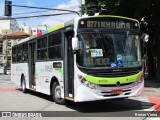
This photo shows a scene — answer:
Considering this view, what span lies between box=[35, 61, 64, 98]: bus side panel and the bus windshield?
184 centimetres

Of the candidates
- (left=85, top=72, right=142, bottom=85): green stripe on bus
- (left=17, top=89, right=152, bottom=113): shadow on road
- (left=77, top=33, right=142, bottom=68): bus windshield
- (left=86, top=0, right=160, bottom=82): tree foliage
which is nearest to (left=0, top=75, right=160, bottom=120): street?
(left=17, top=89, right=152, bottom=113): shadow on road

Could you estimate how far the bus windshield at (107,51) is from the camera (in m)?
11.9

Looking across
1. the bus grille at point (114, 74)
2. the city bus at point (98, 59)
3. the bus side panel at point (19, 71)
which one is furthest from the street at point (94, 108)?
the bus side panel at point (19, 71)

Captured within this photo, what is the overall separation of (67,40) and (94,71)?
2003 mm

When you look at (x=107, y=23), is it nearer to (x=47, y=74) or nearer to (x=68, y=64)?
(x=68, y=64)

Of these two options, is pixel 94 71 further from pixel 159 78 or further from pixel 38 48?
pixel 159 78

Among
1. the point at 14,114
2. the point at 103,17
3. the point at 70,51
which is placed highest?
the point at 103,17

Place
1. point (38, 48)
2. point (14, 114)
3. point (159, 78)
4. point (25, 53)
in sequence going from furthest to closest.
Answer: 1. point (159, 78)
2. point (25, 53)
3. point (38, 48)
4. point (14, 114)

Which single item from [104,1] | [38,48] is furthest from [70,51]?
[104,1]

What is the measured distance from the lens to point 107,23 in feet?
40.8

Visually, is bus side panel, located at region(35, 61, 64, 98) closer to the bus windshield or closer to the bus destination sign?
the bus windshield

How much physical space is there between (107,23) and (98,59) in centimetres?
135

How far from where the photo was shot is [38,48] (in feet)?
54.5

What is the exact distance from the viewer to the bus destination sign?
40.0 ft
